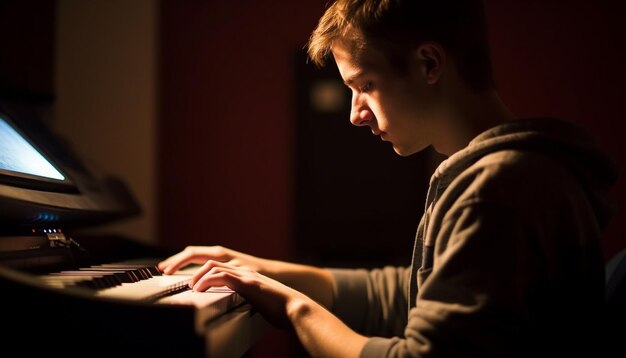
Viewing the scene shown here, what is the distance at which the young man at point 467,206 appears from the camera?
74 cm

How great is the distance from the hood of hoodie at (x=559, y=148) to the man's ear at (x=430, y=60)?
148 mm

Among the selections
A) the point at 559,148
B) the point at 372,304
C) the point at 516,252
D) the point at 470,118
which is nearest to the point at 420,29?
the point at 470,118

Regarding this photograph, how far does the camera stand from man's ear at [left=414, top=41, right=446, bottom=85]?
97cm

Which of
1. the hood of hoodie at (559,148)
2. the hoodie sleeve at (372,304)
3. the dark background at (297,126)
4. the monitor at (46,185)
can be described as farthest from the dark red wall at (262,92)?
the hood of hoodie at (559,148)

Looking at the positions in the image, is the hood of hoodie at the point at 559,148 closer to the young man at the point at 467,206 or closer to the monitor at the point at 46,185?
the young man at the point at 467,206

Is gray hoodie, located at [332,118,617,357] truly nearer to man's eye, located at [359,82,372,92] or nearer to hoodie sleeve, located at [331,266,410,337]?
man's eye, located at [359,82,372,92]

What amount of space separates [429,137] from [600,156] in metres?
0.29

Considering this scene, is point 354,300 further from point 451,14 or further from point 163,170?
point 163,170

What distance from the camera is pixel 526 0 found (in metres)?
2.64

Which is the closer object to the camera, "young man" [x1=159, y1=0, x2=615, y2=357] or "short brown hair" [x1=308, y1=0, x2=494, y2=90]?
"young man" [x1=159, y1=0, x2=615, y2=357]

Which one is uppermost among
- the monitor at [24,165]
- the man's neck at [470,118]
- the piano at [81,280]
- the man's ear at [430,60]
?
the man's ear at [430,60]

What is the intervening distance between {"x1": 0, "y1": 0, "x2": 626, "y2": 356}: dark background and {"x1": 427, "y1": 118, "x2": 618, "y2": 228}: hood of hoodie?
1622 millimetres

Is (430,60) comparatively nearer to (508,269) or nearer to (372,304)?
(508,269)

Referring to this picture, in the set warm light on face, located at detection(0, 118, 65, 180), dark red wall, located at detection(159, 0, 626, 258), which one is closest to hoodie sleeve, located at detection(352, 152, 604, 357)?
warm light on face, located at detection(0, 118, 65, 180)
